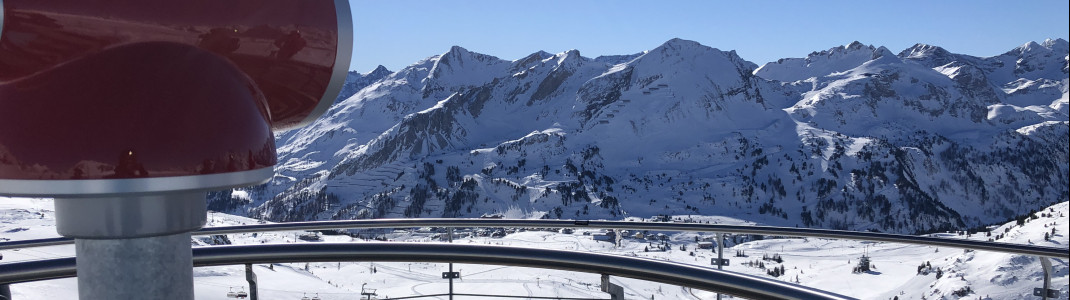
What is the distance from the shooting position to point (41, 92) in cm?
161

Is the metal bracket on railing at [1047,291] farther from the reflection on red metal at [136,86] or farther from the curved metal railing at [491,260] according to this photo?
the reflection on red metal at [136,86]

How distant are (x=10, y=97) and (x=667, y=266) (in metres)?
1.92

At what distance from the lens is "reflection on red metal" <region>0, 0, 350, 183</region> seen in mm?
1555

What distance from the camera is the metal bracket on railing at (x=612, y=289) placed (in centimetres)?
233

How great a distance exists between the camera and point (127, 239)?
167 cm

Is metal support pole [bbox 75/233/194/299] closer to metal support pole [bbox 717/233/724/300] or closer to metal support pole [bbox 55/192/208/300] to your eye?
metal support pole [bbox 55/192/208/300]

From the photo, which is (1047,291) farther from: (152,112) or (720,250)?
(152,112)

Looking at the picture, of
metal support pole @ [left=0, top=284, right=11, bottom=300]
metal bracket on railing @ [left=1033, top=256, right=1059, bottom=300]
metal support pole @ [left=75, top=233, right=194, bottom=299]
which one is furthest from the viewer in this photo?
metal bracket on railing @ [left=1033, top=256, right=1059, bottom=300]

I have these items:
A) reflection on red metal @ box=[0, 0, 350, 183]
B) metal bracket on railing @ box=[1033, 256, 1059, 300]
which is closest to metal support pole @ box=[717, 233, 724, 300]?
metal bracket on railing @ box=[1033, 256, 1059, 300]

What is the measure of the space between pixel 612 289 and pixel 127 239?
1.48 meters

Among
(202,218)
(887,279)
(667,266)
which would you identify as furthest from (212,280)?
(887,279)

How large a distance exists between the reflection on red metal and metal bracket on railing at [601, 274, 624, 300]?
121 centimetres

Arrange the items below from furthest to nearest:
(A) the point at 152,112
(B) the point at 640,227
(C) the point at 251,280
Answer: (B) the point at 640,227 < (C) the point at 251,280 < (A) the point at 152,112

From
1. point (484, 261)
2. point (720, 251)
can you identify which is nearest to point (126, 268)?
point (484, 261)
